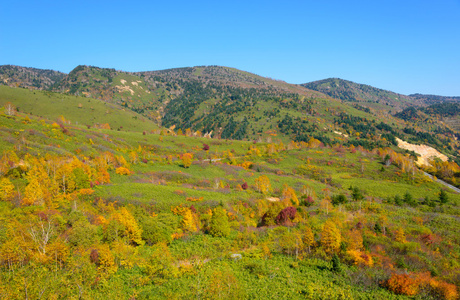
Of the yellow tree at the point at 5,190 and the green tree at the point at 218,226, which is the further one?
the yellow tree at the point at 5,190

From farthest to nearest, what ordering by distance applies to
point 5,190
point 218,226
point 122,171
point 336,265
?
point 122,171
point 5,190
point 218,226
point 336,265

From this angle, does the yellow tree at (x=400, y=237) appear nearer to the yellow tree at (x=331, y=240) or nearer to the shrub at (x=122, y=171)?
the yellow tree at (x=331, y=240)

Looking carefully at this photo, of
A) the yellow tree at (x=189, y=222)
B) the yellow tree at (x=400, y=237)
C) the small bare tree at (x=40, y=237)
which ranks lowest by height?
the yellow tree at (x=189, y=222)

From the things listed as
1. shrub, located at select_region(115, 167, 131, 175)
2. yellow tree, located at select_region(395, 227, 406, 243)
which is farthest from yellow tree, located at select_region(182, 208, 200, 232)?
shrub, located at select_region(115, 167, 131, 175)

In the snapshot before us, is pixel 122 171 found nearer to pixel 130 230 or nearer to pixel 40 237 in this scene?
pixel 130 230

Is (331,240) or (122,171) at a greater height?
(331,240)

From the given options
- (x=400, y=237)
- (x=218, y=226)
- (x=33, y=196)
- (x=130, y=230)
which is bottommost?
(x=218, y=226)


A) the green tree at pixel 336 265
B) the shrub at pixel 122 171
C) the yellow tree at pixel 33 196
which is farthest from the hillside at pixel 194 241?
the shrub at pixel 122 171

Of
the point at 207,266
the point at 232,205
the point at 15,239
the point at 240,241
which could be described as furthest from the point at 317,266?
the point at 15,239

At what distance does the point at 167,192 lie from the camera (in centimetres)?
5831

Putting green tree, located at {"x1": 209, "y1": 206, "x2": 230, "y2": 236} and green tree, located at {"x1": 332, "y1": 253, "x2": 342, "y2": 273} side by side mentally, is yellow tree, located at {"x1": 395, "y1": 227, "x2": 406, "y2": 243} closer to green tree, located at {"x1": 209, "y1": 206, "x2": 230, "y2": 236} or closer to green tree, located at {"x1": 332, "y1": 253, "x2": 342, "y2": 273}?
green tree, located at {"x1": 332, "y1": 253, "x2": 342, "y2": 273}

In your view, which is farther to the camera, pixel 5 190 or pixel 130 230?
pixel 5 190

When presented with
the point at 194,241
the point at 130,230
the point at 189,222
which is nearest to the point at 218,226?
the point at 194,241

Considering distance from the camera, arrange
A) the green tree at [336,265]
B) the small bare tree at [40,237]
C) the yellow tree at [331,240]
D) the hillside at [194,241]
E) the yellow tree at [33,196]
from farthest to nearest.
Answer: the yellow tree at [33,196]
the yellow tree at [331,240]
the green tree at [336,265]
the small bare tree at [40,237]
the hillside at [194,241]
